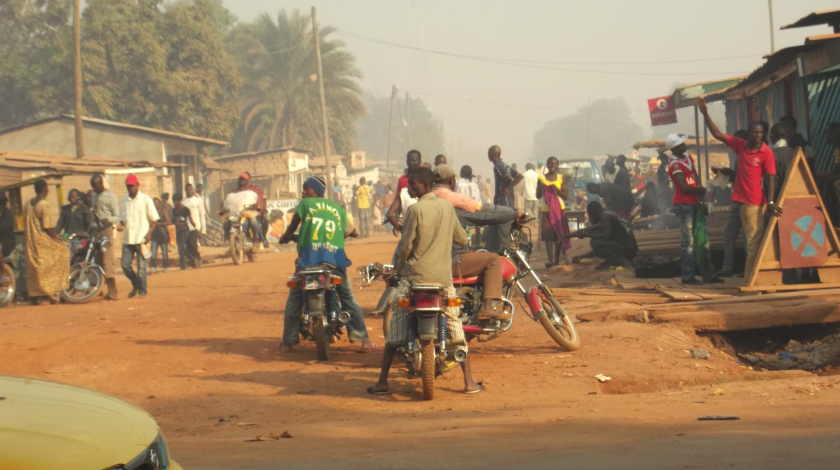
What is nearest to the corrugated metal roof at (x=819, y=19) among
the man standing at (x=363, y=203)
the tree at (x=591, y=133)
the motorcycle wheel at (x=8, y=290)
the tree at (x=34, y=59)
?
the motorcycle wheel at (x=8, y=290)

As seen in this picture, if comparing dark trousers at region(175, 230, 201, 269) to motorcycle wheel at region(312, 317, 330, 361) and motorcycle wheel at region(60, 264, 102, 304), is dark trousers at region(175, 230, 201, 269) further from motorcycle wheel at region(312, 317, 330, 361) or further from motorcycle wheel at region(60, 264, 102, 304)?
motorcycle wheel at region(312, 317, 330, 361)

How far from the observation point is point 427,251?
6.37m

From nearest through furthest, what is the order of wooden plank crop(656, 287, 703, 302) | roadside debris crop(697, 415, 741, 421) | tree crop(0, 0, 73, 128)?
roadside debris crop(697, 415, 741, 421) < wooden plank crop(656, 287, 703, 302) < tree crop(0, 0, 73, 128)

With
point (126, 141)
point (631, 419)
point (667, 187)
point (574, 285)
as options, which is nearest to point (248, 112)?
point (126, 141)

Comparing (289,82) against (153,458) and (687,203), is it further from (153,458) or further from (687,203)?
(153,458)

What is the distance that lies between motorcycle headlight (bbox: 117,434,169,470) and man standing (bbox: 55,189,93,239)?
10.4 meters

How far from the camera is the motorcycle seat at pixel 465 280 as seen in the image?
23.8 feet

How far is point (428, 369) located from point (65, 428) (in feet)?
11.4

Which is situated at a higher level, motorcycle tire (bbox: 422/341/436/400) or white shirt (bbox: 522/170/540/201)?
white shirt (bbox: 522/170/540/201)

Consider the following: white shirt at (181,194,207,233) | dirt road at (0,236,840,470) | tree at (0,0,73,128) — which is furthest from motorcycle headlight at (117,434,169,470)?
tree at (0,0,73,128)

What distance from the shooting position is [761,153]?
31.4 feet

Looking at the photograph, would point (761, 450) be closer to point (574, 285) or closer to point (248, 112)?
point (574, 285)

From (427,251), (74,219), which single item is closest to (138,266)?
(74,219)

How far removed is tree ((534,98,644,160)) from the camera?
551ft
